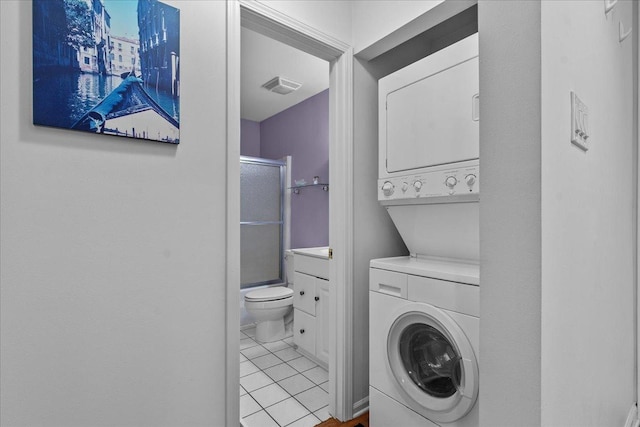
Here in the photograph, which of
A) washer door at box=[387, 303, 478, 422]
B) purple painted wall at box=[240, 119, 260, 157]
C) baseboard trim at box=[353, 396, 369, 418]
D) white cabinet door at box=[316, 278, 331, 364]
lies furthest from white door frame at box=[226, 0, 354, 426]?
purple painted wall at box=[240, 119, 260, 157]

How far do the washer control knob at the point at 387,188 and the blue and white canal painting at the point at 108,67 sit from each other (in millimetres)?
1096

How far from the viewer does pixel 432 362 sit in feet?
5.20

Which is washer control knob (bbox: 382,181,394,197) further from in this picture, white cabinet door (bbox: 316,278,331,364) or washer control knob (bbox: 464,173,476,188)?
white cabinet door (bbox: 316,278,331,364)

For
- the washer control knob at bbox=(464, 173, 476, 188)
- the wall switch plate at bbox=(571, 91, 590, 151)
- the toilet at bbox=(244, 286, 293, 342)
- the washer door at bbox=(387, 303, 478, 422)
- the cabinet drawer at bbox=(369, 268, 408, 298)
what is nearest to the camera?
the wall switch plate at bbox=(571, 91, 590, 151)

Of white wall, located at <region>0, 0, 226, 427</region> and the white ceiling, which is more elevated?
the white ceiling

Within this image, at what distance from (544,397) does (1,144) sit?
157 cm

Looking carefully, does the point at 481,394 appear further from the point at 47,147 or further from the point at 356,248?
the point at 47,147

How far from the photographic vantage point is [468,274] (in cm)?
138

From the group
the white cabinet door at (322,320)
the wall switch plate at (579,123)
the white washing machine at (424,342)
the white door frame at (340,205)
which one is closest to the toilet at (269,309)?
the white cabinet door at (322,320)

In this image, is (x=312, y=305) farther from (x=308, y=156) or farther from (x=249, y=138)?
(x=249, y=138)

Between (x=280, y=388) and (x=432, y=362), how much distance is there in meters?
1.15

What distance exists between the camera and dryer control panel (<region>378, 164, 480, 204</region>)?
146cm

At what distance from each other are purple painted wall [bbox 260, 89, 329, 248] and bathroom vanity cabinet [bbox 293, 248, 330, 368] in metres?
0.80

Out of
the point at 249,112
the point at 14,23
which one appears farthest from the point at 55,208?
the point at 249,112
